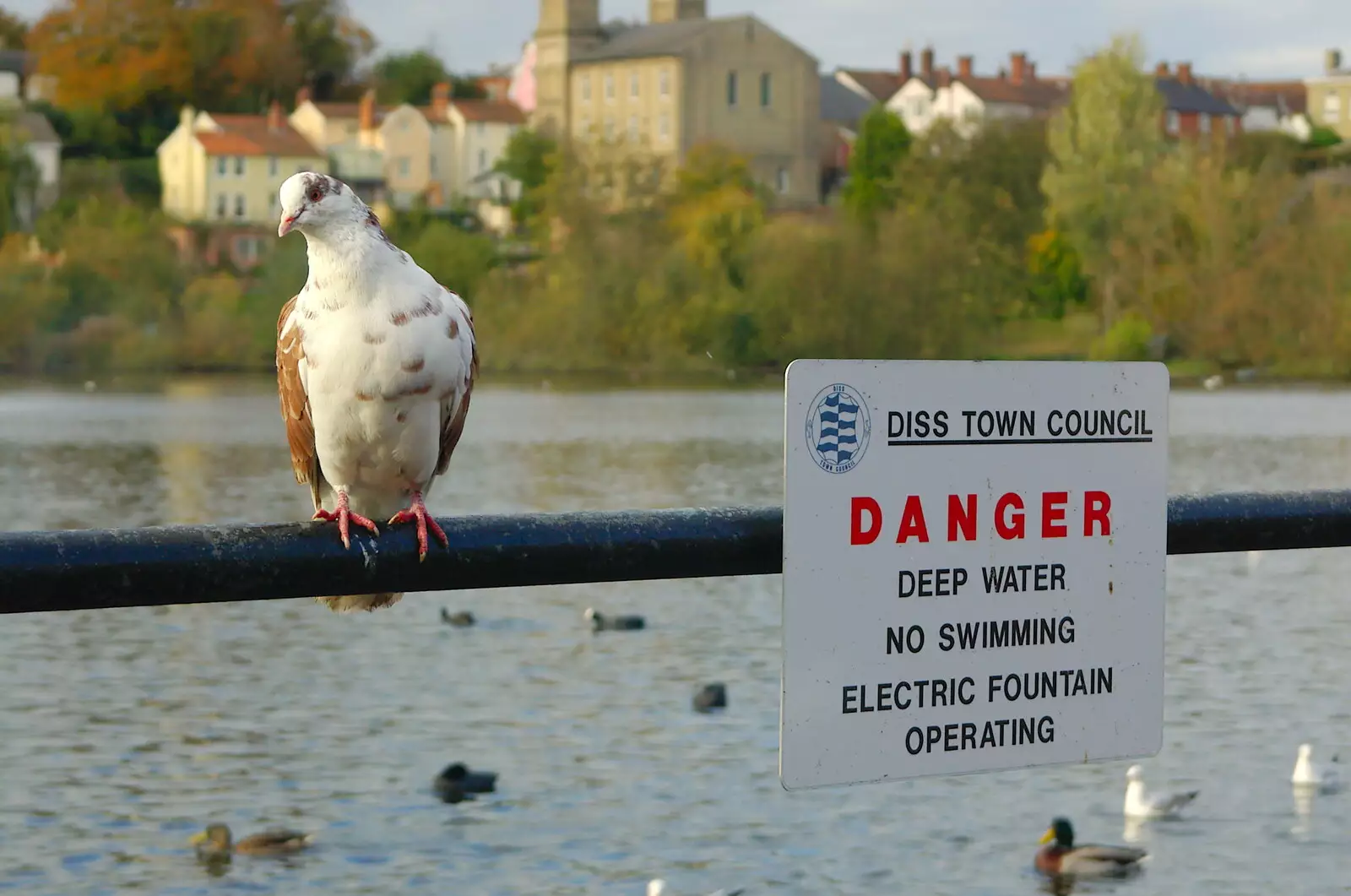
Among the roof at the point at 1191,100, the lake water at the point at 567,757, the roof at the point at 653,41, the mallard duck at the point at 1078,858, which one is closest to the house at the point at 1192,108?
the roof at the point at 1191,100

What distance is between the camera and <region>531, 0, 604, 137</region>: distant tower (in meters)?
171

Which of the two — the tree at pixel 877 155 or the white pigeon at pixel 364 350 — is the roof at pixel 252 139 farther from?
the white pigeon at pixel 364 350

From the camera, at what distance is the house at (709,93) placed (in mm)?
162125

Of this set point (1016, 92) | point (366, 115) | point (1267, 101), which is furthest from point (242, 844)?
point (1267, 101)

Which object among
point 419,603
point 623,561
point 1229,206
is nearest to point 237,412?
point 1229,206

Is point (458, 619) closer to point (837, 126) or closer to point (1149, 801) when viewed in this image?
point (1149, 801)

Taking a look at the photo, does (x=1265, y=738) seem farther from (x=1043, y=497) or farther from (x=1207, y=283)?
(x=1207, y=283)

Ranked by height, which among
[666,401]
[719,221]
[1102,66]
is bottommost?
[666,401]

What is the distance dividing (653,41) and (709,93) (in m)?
6.99

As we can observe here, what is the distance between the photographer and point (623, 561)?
9.29 feet

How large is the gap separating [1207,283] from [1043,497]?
8625cm

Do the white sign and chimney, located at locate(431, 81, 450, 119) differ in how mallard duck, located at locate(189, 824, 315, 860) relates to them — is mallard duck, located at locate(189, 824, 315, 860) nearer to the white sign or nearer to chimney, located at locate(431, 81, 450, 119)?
the white sign

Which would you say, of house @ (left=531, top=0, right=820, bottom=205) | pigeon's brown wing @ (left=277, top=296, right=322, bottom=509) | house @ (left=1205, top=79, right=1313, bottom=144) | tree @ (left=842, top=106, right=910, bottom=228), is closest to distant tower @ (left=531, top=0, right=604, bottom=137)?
house @ (left=531, top=0, right=820, bottom=205)

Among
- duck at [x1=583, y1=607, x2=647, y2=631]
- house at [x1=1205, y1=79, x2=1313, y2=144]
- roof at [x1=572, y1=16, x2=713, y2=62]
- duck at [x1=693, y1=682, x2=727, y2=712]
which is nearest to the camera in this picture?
duck at [x1=693, y1=682, x2=727, y2=712]
